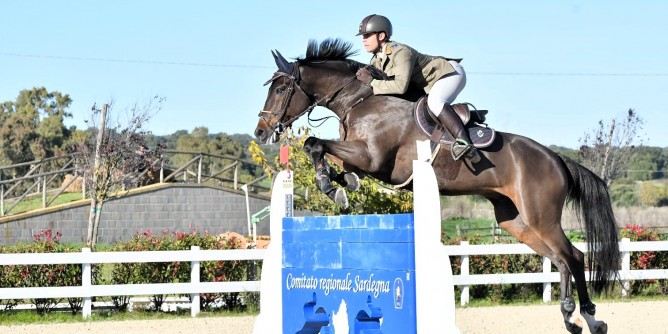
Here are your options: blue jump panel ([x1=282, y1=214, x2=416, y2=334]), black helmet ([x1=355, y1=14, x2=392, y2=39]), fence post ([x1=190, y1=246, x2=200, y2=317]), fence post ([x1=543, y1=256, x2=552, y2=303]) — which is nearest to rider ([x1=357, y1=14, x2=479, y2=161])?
black helmet ([x1=355, y1=14, x2=392, y2=39])

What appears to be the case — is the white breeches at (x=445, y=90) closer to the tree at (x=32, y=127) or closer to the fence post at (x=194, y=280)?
the fence post at (x=194, y=280)

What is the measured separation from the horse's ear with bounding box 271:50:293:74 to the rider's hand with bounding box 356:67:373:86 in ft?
1.73

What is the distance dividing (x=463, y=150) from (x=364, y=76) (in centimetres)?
95

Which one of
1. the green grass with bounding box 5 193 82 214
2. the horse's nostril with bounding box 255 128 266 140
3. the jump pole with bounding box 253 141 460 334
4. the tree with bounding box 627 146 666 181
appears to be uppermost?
the tree with bounding box 627 146 666 181

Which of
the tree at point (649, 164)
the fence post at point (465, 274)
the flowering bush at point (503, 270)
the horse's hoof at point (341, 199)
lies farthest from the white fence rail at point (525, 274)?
the tree at point (649, 164)

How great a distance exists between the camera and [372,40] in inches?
262

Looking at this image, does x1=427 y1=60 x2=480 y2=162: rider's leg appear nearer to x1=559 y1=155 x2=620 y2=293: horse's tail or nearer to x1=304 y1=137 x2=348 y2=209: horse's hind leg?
x1=304 y1=137 x2=348 y2=209: horse's hind leg

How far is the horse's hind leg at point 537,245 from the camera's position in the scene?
721 cm

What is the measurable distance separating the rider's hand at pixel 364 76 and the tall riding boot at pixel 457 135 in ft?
2.01

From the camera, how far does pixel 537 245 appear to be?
285 inches

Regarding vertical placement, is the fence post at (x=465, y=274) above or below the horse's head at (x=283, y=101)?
below

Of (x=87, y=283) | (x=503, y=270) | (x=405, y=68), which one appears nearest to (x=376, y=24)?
(x=405, y=68)

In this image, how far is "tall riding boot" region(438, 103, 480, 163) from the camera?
6543 mm

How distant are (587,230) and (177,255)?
202 inches
